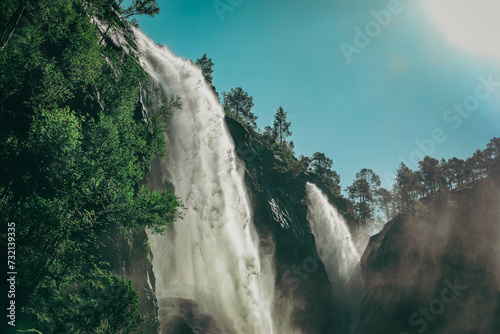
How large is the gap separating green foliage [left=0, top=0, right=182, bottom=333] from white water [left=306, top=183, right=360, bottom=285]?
45883 millimetres

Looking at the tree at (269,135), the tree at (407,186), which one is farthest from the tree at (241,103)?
the tree at (407,186)

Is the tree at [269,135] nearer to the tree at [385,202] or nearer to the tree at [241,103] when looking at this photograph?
the tree at [241,103]

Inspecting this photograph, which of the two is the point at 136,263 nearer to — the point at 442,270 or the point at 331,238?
the point at 442,270

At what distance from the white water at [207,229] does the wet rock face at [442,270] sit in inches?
704

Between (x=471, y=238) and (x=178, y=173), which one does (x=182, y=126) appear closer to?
(x=178, y=173)

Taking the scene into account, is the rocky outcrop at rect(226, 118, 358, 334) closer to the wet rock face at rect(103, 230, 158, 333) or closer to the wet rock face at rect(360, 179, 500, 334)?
the wet rock face at rect(360, 179, 500, 334)

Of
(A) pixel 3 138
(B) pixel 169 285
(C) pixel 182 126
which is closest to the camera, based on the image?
(A) pixel 3 138

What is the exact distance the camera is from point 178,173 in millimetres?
34281

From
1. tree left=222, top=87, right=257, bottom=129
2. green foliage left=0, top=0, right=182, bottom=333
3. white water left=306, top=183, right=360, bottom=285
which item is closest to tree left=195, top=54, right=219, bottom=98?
tree left=222, top=87, right=257, bottom=129

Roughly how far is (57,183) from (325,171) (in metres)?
71.3

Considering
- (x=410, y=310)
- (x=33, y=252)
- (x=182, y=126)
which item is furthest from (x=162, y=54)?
(x=410, y=310)

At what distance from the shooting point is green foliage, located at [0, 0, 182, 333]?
13.0 metres

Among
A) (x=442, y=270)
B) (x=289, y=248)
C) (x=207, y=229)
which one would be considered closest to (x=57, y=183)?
(x=207, y=229)

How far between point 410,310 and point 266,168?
30.8 m
